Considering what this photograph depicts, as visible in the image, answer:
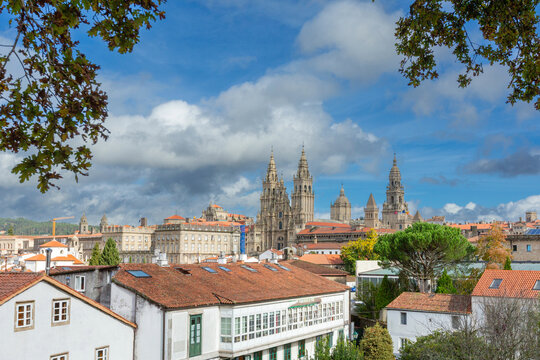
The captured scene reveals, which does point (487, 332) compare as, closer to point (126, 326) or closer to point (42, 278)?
point (126, 326)

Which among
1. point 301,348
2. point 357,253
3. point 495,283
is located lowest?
point 301,348

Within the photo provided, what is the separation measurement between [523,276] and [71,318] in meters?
31.4

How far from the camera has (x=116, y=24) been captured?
5969 millimetres

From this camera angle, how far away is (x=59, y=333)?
Result: 22.2 metres

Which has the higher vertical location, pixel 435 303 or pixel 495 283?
pixel 495 283

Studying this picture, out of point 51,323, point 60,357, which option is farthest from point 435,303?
point 51,323

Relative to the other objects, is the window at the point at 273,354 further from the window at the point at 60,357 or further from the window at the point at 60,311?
the window at the point at 60,311

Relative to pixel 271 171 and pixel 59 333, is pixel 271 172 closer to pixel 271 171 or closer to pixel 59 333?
pixel 271 171

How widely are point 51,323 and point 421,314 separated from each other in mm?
27472

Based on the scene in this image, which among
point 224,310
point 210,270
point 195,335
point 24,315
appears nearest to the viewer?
point 24,315

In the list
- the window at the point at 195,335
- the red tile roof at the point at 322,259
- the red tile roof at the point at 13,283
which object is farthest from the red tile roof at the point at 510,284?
the red tile roof at the point at 322,259

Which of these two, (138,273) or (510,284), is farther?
(510,284)

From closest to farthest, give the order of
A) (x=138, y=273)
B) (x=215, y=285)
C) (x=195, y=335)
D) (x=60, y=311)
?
(x=60, y=311) < (x=195, y=335) < (x=138, y=273) < (x=215, y=285)

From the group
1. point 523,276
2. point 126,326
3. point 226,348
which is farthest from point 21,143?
point 523,276
